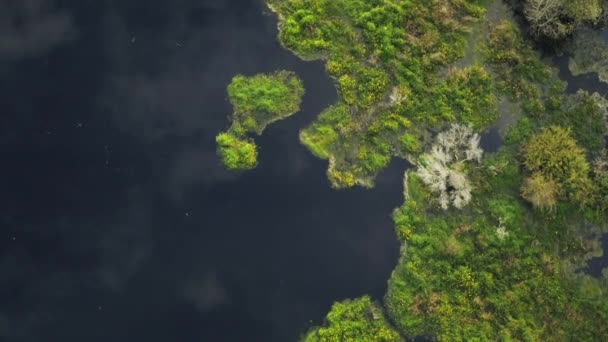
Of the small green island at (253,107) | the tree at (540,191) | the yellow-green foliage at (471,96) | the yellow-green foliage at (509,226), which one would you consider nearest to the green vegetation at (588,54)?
the yellow-green foliage at (509,226)

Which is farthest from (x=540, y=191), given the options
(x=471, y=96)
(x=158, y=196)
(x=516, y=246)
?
(x=158, y=196)

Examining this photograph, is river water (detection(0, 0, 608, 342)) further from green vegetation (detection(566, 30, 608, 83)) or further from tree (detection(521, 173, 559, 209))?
green vegetation (detection(566, 30, 608, 83))

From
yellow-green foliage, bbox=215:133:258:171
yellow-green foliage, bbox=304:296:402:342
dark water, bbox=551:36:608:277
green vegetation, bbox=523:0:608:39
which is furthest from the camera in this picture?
dark water, bbox=551:36:608:277

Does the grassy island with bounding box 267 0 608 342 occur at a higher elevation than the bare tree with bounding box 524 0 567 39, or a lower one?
lower

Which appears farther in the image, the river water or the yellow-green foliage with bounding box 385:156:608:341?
the yellow-green foliage with bounding box 385:156:608:341

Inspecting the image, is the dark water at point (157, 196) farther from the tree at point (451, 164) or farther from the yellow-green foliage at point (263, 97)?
the tree at point (451, 164)

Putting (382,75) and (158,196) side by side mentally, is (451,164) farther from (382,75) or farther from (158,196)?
(158,196)

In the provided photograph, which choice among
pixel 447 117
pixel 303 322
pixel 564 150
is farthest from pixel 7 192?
pixel 564 150

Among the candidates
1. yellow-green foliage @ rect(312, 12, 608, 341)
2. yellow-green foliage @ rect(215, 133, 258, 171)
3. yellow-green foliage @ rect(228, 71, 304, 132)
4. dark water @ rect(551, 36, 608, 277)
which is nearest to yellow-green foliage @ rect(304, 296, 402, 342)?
yellow-green foliage @ rect(312, 12, 608, 341)

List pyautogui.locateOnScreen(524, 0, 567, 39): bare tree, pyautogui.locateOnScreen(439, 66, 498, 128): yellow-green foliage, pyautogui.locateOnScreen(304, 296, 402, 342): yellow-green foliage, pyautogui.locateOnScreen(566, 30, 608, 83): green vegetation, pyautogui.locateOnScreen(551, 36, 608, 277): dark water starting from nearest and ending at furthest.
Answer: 1. pyautogui.locateOnScreen(304, 296, 402, 342): yellow-green foliage
2. pyautogui.locateOnScreen(439, 66, 498, 128): yellow-green foliage
3. pyautogui.locateOnScreen(524, 0, 567, 39): bare tree
4. pyautogui.locateOnScreen(551, 36, 608, 277): dark water
5. pyautogui.locateOnScreen(566, 30, 608, 83): green vegetation
